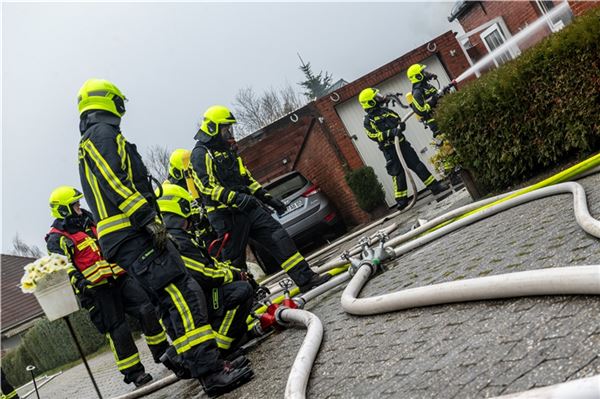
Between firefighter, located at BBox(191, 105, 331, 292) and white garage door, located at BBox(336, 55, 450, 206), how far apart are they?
789 cm

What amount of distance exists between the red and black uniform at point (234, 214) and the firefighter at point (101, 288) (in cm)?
126

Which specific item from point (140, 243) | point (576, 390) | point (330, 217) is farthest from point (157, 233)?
point (330, 217)

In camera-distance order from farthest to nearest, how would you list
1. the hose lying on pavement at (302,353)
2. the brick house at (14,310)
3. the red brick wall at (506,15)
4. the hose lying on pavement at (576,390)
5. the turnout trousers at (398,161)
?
1. the brick house at (14,310)
2. the red brick wall at (506,15)
3. the turnout trousers at (398,161)
4. the hose lying on pavement at (302,353)
5. the hose lying on pavement at (576,390)

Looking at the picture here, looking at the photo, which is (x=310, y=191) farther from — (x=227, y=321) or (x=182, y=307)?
(x=182, y=307)

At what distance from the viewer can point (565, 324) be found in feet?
7.57

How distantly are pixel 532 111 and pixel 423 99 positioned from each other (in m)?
4.82

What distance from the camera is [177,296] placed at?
4086 mm

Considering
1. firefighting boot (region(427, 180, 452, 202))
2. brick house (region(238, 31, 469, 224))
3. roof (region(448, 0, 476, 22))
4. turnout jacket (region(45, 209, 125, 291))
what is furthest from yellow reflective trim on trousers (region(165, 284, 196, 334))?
roof (region(448, 0, 476, 22))

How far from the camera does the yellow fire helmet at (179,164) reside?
8.13 metres

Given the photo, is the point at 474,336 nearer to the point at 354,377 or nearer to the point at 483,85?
the point at 354,377

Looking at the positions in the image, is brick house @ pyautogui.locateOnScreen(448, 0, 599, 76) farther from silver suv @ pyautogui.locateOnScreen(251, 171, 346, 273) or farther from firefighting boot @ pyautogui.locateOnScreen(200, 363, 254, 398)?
firefighting boot @ pyautogui.locateOnScreen(200, 363, 254, 398)

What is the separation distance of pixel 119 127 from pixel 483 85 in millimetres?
4111

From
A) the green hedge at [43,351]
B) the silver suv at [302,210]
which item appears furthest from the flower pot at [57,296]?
the green hedge at [43,351]

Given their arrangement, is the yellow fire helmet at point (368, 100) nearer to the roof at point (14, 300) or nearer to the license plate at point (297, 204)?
the license plate at point (297, 204)
